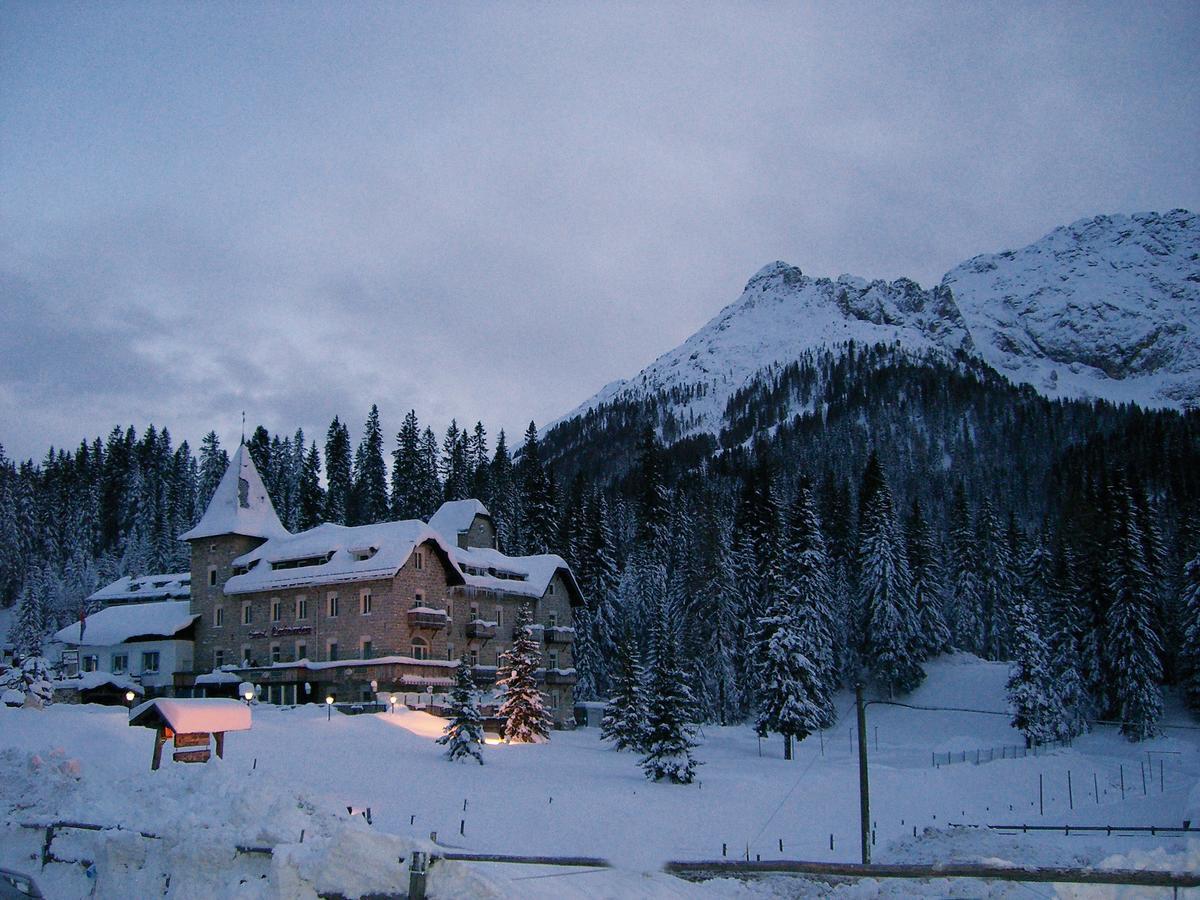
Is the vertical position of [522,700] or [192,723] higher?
[192,723]

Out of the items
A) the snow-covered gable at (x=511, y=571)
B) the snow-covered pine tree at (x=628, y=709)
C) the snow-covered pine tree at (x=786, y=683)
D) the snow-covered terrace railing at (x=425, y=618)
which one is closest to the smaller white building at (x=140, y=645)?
the snow-covered terrace railing at (x=425, y=618)

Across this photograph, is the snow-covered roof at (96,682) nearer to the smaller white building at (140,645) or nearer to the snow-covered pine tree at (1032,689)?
the smaller white building at (140,645)

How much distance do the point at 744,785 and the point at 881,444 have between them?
487 feet

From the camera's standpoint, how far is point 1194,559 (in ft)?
222

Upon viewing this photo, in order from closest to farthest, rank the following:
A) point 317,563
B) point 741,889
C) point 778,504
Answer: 1. point 741,889
2. point 317,563
3. point 778,504

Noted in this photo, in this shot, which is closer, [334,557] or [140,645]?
[334,557]

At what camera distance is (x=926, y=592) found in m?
82.7

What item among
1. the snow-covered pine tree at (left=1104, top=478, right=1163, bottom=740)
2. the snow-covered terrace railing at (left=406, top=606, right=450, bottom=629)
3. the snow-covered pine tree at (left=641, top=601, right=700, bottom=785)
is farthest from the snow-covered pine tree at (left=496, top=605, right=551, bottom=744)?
the snow-covered pine tree at (left=1104, top=478, right=1163, bottom=740)

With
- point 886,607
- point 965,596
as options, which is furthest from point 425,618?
point 965,596

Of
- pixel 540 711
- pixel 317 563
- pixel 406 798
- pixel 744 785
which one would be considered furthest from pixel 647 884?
pixel 317 563

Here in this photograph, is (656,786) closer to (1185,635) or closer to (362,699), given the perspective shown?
(362,699)

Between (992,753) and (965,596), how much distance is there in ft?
94.9

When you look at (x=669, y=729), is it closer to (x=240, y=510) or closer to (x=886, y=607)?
(x=240, y=510)

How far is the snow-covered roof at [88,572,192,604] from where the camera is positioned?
8206 centimetres
